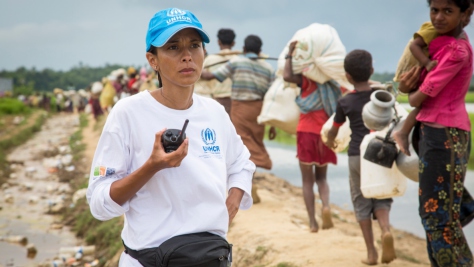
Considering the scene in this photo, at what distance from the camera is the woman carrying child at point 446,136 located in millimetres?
A: 3543

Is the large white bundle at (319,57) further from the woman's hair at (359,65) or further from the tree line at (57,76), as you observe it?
the tree line at (57,76)

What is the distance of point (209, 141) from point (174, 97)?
0.21 metres

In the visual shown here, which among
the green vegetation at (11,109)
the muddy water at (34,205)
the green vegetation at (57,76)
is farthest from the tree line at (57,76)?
the muddy water at (34,205)

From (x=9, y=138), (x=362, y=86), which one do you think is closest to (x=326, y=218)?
(x=362, y=86)

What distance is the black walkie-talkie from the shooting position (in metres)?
2.21

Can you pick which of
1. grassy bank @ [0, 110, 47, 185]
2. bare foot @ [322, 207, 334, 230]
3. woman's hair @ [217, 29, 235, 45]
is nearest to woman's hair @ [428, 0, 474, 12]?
bare foot @ [322, 207, 334, 230]

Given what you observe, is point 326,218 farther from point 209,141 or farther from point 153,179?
point 153,179

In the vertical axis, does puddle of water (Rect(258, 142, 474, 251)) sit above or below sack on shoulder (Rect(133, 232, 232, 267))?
below

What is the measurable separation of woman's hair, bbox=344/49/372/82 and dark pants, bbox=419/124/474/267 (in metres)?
1.51

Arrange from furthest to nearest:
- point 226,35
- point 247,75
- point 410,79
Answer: point 226,35 → point 247,75 → point 410,79

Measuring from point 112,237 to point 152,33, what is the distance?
619 centimetres

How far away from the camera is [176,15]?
8.08 ft

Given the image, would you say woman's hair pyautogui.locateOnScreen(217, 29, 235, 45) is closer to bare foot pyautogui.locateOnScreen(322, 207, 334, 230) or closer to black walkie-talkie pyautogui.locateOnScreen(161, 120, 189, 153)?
bare foot pyautogui.locateOnScreen(322, 207, 334, 230)

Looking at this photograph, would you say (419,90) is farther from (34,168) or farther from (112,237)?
(34,168)
